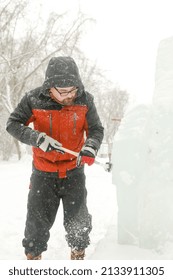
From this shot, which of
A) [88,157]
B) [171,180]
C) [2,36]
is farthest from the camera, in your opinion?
[2,36]

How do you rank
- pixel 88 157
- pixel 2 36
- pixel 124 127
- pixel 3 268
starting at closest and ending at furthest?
pixel 3 268, pixel 88 157, pixel 124 127, pixel 2 36

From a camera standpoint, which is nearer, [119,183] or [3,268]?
[3,268]

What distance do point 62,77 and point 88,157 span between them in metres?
0.57

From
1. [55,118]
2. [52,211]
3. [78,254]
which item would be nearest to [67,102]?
[55,118]

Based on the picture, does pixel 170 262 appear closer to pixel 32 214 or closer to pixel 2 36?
pixel 32 214

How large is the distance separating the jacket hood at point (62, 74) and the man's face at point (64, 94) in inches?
1.6

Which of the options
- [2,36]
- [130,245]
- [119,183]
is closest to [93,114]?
[119,183]

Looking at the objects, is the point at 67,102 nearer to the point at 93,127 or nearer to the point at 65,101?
the point at 65,101

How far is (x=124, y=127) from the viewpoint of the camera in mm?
2965

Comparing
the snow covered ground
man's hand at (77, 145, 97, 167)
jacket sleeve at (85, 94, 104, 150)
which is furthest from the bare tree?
man's hand at (77, 145, 97, 167)

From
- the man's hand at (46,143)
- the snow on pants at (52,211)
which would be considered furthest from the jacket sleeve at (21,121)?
the snow on pants at (52,211)

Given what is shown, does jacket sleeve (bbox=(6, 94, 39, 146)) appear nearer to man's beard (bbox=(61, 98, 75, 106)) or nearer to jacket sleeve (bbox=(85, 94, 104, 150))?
man's beard (bbox=(61, 98, 75, 106))

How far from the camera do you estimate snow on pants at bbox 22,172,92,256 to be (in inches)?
106

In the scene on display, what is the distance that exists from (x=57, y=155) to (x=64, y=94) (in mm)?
433
